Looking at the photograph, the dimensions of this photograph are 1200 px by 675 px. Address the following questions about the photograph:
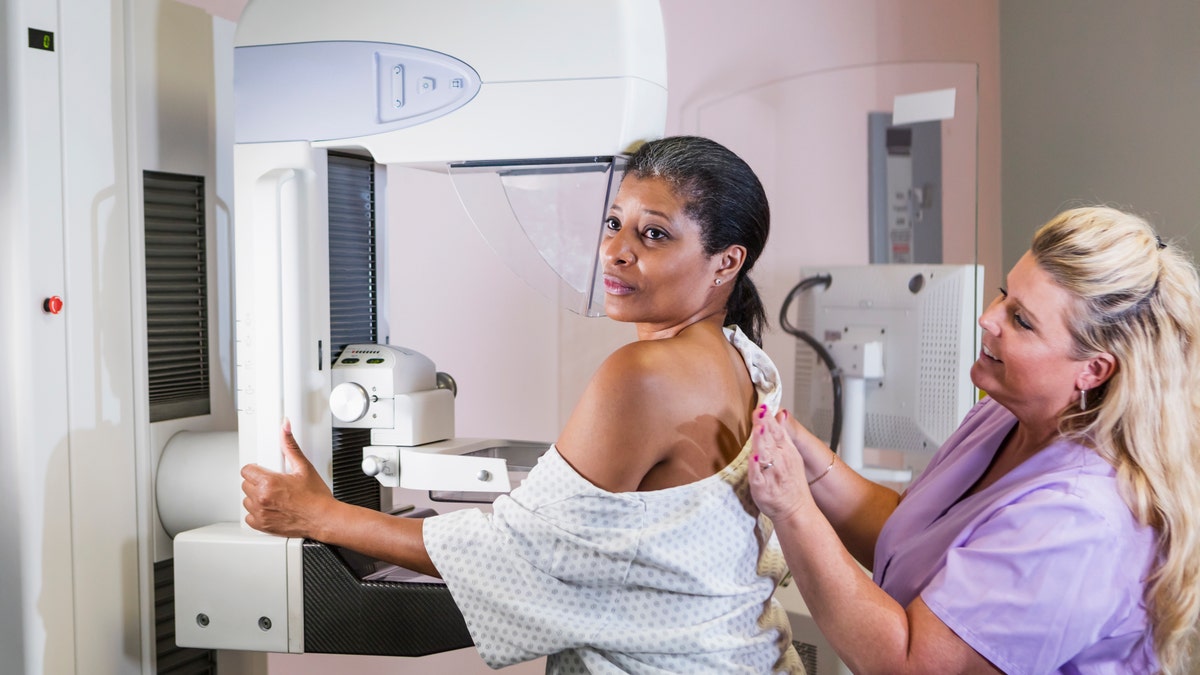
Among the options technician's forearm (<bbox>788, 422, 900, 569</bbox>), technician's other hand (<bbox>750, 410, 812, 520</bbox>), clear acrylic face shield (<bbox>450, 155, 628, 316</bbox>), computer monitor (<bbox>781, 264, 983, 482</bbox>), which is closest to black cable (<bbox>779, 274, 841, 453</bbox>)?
computer monitor (<bbox>781, 264, 983, 482</bbox>)

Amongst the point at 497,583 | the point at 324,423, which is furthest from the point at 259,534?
the point at 497,583

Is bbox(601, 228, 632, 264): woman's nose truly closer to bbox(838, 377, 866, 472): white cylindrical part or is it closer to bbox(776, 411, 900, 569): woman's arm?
bbox(776, 411, 900, 569): woman's arm

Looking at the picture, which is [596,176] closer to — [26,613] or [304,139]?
[304,139]

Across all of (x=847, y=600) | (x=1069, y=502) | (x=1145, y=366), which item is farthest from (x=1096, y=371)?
(x=847, y=600)

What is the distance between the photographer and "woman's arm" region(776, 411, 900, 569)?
61.7 inches

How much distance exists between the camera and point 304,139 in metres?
1.54

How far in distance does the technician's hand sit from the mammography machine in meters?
0.07

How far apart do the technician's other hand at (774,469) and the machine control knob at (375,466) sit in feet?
1.94

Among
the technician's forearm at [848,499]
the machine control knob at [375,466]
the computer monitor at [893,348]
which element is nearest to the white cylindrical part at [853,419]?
the computer monitor at [893,348]

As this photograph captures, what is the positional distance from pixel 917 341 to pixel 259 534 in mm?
1596

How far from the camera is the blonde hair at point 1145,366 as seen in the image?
119 cm

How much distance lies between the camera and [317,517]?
55.6 inches

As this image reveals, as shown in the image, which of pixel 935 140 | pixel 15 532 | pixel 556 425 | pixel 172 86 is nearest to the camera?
pixel 15 532

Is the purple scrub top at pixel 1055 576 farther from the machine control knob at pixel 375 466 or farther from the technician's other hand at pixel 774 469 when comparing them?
the machine control knob at pixel 375 466
